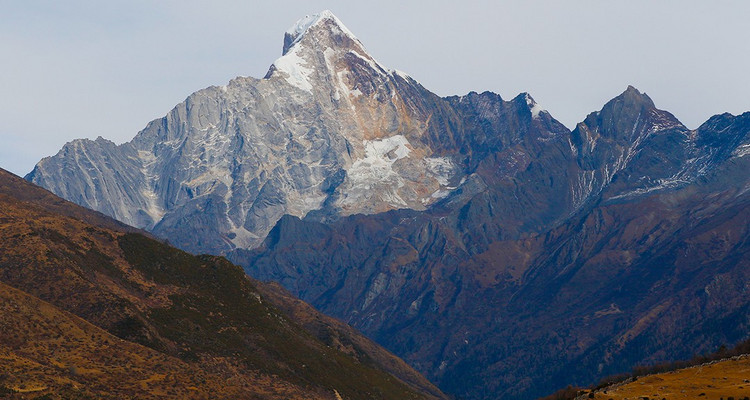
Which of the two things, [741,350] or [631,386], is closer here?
[631,386]

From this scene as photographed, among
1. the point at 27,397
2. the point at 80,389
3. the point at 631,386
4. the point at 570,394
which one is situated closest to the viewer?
the point at 631,386

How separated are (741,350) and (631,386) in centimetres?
6129

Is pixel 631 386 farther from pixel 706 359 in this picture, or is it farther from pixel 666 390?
pixel 706 359

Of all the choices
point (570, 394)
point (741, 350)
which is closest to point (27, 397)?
point (570, 394)

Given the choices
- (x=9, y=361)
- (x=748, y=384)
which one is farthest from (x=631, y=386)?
(x=9, y=361)

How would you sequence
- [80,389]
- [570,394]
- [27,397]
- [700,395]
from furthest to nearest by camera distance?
[80,389] < [27,397] < [570,394] < [700,395]

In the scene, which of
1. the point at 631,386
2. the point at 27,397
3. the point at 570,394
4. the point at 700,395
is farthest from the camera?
the point at 27,397

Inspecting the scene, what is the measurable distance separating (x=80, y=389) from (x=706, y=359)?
130 meters

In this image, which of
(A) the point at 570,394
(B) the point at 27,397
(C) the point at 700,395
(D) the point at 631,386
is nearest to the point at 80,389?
(B) the point at 27,397

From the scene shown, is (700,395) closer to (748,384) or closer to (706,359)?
(748,384)

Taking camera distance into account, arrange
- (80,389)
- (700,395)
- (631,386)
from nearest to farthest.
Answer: (700,395) < (631,386) < (80,389)

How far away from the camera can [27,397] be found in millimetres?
182750

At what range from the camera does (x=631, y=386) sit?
138 meters

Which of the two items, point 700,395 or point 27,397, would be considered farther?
point 27,397
